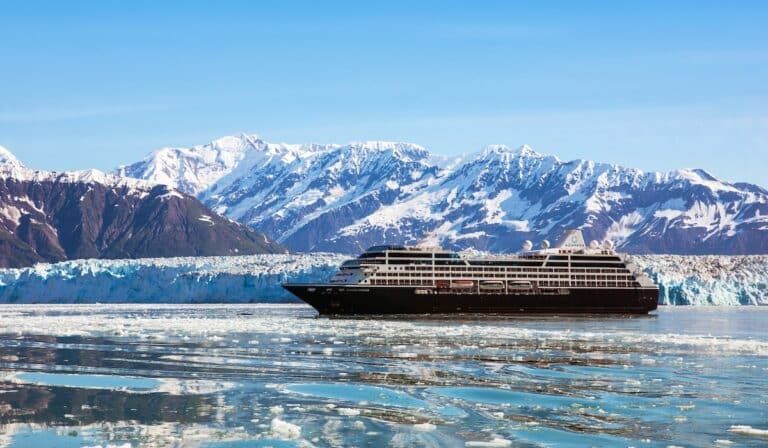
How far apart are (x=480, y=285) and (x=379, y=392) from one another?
5699 cm

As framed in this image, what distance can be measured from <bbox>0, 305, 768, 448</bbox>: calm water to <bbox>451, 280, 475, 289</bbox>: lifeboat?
37.9 m

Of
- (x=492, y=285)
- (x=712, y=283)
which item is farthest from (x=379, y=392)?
(x=712, y=283)

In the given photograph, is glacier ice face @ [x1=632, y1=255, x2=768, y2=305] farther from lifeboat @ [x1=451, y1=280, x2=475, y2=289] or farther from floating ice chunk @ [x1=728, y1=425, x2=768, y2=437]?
floating ice chunk @ [x1=728, y1=425, x2=768, y2=437]

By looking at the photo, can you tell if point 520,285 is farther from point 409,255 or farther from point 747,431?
point 747,431

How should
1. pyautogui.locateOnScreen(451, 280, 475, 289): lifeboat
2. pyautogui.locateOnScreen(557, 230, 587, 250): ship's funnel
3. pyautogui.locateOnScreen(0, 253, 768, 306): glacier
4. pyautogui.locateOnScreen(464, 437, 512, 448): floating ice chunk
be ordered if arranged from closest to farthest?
1. pyautogui.locateOnScreen(464, 437, 512, 448): floating ice chunk
2. pyautogui.locateOnScreen(451, 280, 475, 289): lifeboat
3. pyautogui.locateOnScreen(557, 230, 587, 250): ship's funnel
4. pyautogui.locateOnScreen(0, 253, 768, 306): glacier

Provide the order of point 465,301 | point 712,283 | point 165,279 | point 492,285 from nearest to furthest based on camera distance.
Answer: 1. point 465,301
2. point 492,285
3. point 712,283
4. point 165,279

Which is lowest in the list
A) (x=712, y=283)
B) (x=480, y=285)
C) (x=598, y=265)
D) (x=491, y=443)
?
(x=491, y=443)

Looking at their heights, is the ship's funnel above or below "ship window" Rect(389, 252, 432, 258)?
above

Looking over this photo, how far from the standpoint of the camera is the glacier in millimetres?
108938

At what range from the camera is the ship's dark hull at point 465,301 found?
76500 millimetres

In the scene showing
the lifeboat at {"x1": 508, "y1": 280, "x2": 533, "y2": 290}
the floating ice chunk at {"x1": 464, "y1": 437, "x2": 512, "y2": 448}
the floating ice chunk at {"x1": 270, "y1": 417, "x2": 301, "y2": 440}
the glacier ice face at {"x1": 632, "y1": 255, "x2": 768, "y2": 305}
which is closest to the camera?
the floating ice chunk at {"x1": 464, "y1": 437, "x2": 512, "y2": 448}

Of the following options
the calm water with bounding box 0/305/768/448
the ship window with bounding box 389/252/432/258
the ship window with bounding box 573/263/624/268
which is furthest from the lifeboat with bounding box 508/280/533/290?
the calm water with bounding box 0/305/768/448

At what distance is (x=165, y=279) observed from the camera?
411 feet

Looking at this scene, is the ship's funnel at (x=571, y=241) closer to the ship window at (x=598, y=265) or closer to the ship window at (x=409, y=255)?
the ship window at (x=598, y=265)
